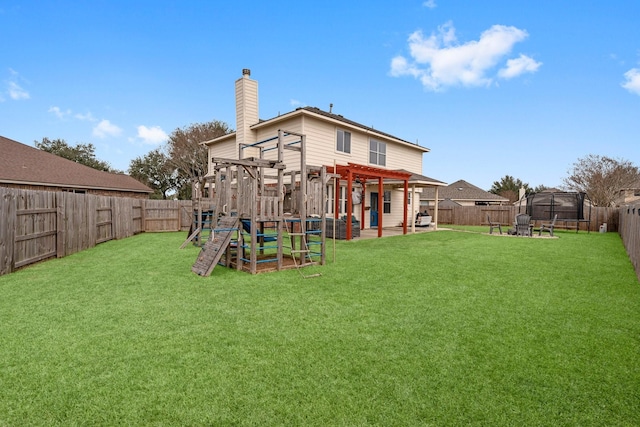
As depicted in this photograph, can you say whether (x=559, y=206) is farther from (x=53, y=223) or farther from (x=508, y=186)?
(x=508, y=186)

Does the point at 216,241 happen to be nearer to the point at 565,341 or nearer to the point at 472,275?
the point at 472,275

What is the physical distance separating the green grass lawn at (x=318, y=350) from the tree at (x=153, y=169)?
Result: 34500 millimetres

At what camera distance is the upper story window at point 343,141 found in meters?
15.7

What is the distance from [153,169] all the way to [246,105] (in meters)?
28.5

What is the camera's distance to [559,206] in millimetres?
18406

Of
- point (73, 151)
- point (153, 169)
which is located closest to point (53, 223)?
point (153, 169)

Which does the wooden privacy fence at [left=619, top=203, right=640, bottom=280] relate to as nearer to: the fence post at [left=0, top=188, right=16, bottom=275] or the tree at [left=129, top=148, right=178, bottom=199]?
the fence post at [left=0, top=188, right=16, bottom=275]

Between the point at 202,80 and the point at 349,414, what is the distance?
20322 millimetres

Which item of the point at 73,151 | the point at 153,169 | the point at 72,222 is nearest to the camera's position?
the point at 72,222

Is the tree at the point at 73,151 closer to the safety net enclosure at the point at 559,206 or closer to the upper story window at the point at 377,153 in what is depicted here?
the upper story window at the point at 377,153

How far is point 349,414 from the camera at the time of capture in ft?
7.32

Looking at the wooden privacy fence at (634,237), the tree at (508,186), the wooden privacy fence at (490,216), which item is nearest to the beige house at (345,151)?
the wooden privacy fence at (634,237)

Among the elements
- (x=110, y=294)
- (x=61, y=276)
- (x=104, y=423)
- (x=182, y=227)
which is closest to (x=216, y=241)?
(x=110, y=294)

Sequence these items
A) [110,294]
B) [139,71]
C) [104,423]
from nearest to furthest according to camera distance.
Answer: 1. [104,423]
2. [110,294]
3. [139,71]
